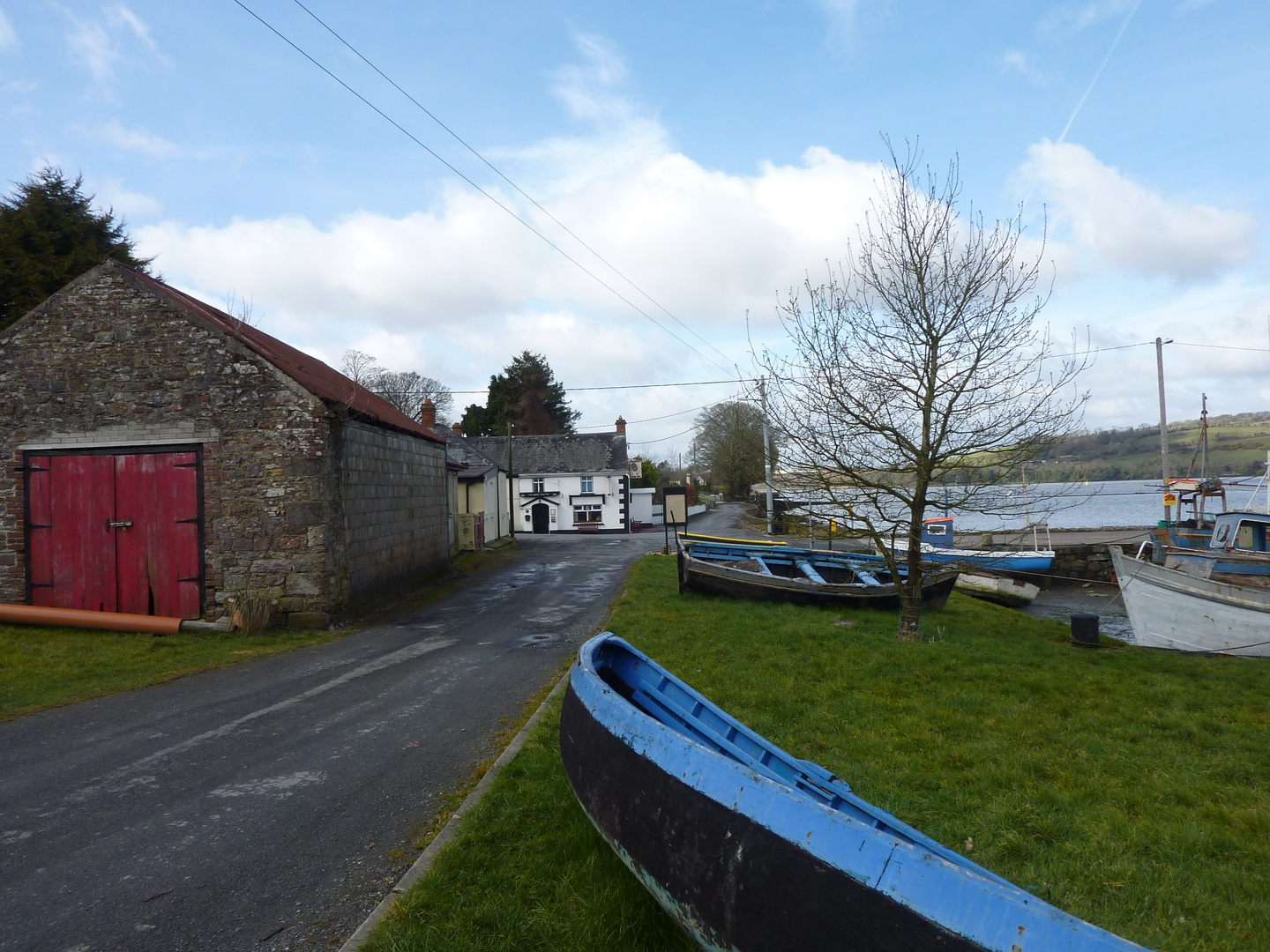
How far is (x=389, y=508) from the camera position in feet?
50.0

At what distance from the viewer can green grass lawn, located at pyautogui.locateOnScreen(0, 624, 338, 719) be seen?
8.18 meters

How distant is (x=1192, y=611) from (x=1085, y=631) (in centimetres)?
281

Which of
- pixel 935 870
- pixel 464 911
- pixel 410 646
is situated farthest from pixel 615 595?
pixel 935 870

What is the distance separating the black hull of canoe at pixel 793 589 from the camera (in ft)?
43.8

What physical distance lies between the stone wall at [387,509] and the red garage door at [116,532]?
2338 mm

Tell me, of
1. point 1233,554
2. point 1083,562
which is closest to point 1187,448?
point 1083,562

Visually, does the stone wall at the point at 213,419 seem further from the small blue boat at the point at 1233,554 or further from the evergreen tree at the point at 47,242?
the small blue boat at the point at 1233,554

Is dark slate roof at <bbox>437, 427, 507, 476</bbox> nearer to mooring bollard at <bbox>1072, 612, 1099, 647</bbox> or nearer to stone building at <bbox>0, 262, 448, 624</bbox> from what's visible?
stone building at <bbox>0, 262, 448, 624</bbox>

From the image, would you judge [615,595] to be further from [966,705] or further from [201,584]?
[966,705]

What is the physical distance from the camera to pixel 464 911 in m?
3.35

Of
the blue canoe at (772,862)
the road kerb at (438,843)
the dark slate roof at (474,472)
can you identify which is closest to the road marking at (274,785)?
the road kerb at (438,843)

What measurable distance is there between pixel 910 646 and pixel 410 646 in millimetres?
7109

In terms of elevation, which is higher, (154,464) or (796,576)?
(154,464)

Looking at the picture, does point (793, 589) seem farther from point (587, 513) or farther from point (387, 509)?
point (587, 513)
